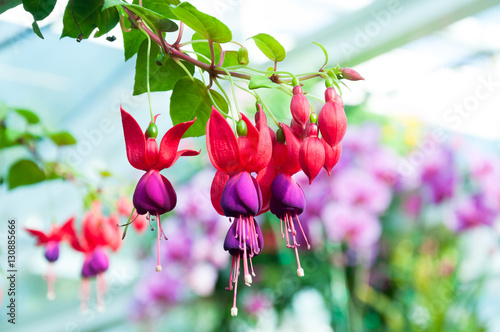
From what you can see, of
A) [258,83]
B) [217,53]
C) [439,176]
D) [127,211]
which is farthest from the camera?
[439,176]

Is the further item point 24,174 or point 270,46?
point 24,174

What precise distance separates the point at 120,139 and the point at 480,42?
1895mm

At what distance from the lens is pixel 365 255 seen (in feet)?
5.41

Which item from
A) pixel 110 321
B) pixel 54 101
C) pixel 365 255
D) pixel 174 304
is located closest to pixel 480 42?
pixel 365 255

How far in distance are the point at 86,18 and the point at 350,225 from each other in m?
1.18

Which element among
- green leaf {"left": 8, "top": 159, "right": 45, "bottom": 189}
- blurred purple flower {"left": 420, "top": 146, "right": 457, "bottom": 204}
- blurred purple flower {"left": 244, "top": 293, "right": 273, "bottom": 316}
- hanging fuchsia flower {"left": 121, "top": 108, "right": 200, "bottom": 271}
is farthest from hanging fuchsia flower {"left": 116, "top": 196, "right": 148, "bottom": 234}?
blurred purple flower {"left": 420, "top": 146, "right": 457, "bottom": 204}

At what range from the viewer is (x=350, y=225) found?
147cm

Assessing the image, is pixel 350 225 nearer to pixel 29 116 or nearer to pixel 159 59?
pixel 29 116

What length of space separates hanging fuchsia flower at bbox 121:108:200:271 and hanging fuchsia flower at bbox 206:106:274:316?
3 centimetres

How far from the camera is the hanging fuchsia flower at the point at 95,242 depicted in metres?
0.89

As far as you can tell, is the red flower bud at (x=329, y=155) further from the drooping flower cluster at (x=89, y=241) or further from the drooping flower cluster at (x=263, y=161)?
the drooping flower cluster at (x=89, y=241)

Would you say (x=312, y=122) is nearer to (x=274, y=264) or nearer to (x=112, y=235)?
(x=112, y=235)

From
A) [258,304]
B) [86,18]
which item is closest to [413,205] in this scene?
[258,304]

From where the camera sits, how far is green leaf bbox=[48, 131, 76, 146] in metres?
0.86
